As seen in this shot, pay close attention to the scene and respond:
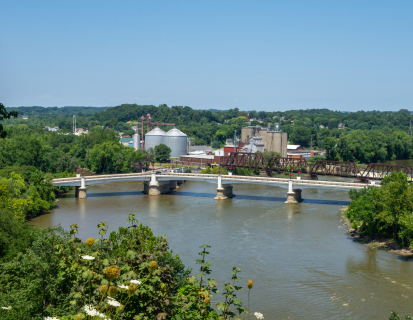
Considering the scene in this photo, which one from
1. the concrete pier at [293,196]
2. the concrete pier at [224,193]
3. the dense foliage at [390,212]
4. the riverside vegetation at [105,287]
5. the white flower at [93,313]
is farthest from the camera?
the concrete pier at [224,193]

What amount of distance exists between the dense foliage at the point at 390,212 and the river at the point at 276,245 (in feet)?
5.02

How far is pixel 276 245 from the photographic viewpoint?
92.5 feet

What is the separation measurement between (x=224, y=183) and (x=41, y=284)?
35.9 metres

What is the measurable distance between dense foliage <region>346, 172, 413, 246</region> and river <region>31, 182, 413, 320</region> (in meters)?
1.53

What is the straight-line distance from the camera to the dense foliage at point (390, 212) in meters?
26.4

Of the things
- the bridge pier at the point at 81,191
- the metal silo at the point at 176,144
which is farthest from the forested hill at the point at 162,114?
the bridge pier at the point at 81,191

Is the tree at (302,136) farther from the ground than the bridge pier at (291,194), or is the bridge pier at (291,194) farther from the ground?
the tree at (302,136)

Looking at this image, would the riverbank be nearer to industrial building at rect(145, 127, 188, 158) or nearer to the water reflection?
the water reflection

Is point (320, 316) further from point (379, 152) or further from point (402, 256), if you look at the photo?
point (379, 152)

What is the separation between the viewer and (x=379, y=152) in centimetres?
8444

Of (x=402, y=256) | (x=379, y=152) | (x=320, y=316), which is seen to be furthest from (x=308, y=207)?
(x=379, y=152)

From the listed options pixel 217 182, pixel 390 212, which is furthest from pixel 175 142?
pixel 390 212

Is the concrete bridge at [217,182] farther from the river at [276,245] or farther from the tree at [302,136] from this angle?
the tree at [302,136]

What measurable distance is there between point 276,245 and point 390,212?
263 inches
